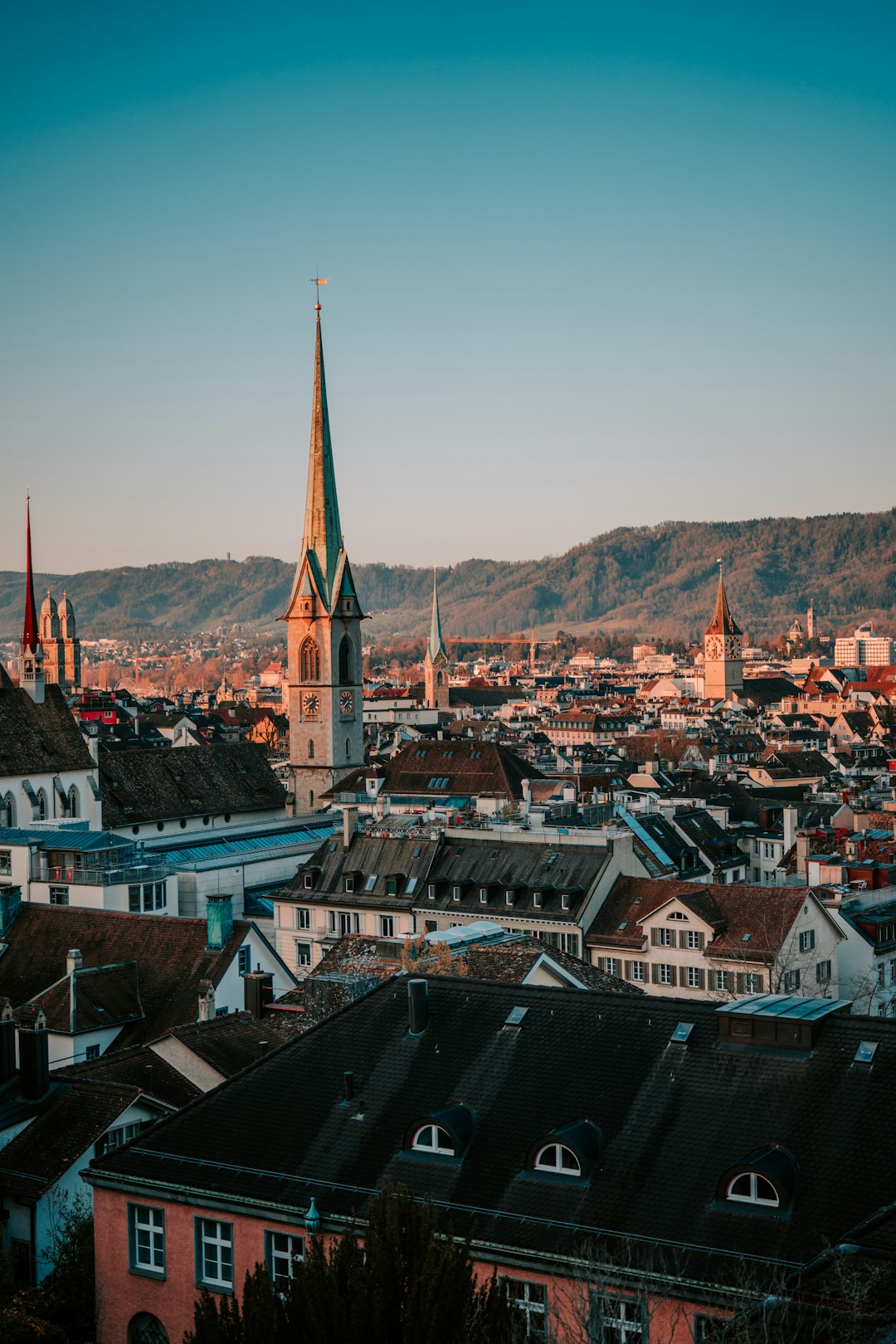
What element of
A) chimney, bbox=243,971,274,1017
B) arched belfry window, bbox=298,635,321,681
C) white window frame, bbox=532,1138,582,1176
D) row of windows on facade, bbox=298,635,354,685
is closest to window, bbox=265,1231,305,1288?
white window frame, bbox=532,1138,582,1176

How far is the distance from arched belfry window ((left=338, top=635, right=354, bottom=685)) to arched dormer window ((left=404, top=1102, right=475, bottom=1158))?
257ft

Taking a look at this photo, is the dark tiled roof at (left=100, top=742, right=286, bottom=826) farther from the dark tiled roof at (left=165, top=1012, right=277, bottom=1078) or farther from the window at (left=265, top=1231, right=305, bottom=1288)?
the window at (left=265, top=1231, right=305, bottom=1288)

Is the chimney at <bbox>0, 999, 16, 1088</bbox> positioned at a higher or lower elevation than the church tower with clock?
lower

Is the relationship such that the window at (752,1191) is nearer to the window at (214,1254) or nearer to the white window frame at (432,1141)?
the white window frame at (432,1141)

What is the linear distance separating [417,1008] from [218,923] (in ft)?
52.4

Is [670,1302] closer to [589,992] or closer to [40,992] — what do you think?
[589,992]

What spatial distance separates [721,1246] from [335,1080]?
720 cm

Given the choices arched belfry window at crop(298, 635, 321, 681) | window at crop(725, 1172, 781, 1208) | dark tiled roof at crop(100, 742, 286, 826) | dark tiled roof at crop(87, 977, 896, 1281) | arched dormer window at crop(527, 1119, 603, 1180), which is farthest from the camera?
arched belfry window at crop(298, 635, 321, 681)

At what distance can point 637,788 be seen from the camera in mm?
101438

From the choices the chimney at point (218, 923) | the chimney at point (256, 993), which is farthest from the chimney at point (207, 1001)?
the chimney at point (218, 923)

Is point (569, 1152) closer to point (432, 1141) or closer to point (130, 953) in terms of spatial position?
point (432, 1141)

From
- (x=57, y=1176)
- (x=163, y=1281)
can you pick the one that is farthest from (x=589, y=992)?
(x=57, y=1176)

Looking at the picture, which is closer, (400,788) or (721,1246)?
(721,1246)

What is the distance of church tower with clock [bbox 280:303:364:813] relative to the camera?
3957 inches
